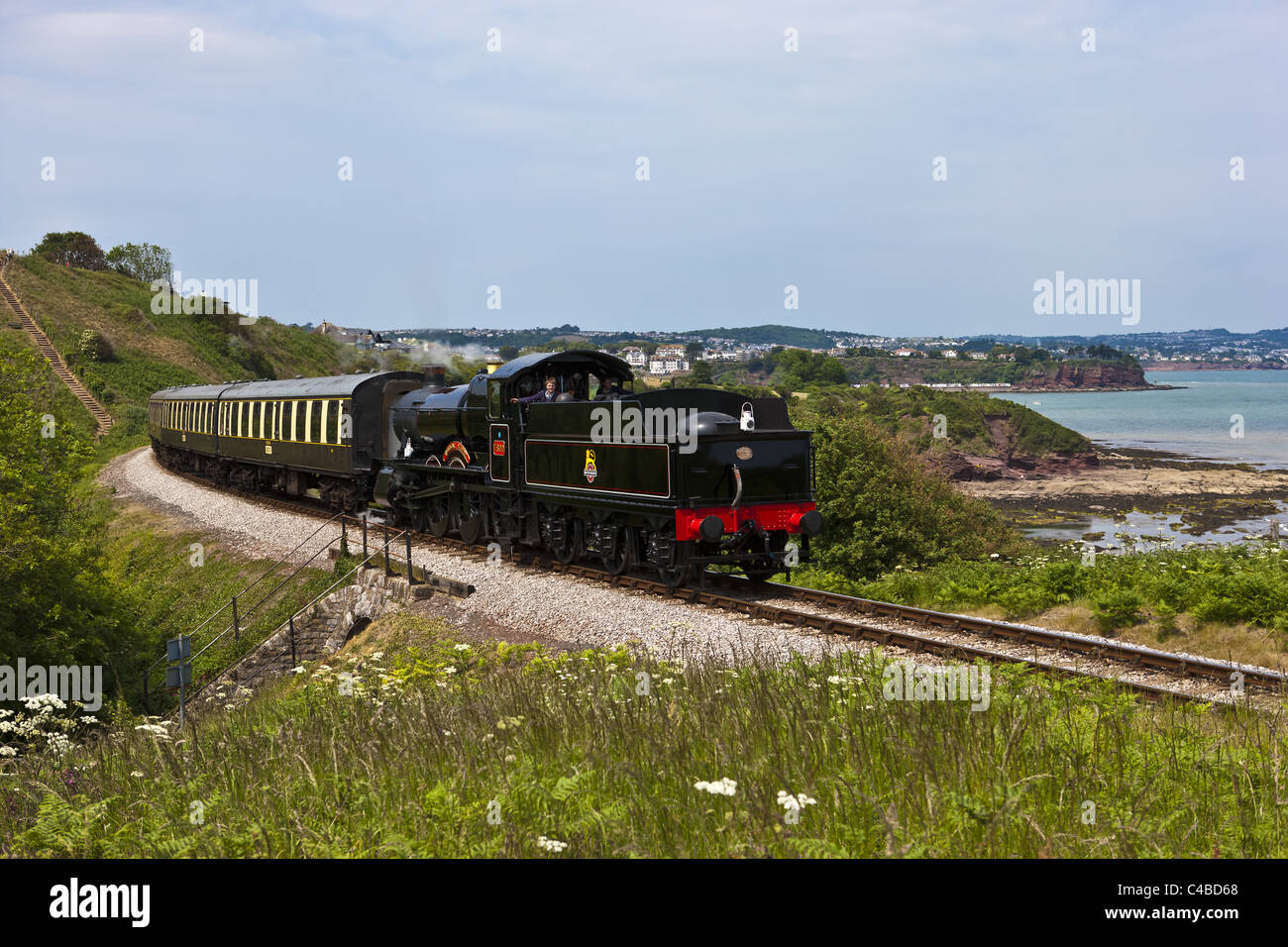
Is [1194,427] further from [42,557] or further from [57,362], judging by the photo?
[42,557]

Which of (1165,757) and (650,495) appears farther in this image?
(650,495)

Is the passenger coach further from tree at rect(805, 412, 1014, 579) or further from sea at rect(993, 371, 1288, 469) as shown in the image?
sea at rect(993, 371, 1288, 469)

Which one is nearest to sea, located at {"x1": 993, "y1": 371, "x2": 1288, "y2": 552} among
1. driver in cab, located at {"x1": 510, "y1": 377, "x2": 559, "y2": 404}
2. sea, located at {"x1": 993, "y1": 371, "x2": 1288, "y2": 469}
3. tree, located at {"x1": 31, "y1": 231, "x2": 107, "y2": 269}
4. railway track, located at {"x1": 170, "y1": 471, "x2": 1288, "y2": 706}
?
sea, located at {"x1": 993, "y1": 371, "x2": 1288, "y2": 469}

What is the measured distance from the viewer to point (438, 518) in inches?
906

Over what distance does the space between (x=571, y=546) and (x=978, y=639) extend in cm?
851

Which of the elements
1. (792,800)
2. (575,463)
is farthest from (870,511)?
(792,800)

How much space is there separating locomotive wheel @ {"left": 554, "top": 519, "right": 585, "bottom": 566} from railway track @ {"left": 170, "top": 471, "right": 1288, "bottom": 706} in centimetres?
62

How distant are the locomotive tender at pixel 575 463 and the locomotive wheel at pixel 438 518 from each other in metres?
0.05

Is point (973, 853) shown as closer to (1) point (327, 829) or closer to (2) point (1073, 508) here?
(1) point (327, 829)

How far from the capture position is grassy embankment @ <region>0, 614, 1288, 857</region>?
14.0ft

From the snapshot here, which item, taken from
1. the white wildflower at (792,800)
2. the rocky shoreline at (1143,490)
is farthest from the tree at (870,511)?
the rocky shoreline at (1143,490)

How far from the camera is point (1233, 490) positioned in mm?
63375
